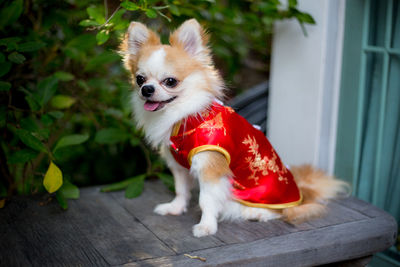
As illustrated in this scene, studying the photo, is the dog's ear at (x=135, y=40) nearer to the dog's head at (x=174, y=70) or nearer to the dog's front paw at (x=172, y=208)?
the dog's head at (x=174, y=70)

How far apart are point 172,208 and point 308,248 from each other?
650 mm

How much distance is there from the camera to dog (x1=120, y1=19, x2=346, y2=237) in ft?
5.39

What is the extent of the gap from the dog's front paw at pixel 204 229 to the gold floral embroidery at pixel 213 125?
39 centimetres

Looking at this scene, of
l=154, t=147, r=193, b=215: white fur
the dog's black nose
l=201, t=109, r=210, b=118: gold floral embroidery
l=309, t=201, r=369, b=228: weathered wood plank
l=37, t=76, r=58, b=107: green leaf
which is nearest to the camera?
the dog's black nose

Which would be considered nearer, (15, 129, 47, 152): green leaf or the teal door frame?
(15, 129, 47, 152): green leaf

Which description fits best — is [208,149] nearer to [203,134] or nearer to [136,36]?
[203,134]

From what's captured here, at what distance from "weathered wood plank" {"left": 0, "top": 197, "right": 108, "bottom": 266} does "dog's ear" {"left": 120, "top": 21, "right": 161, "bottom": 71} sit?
0.76m

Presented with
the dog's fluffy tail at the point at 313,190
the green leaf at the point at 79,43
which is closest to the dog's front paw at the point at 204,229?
the dog's fluffy tail at the point at 313,190

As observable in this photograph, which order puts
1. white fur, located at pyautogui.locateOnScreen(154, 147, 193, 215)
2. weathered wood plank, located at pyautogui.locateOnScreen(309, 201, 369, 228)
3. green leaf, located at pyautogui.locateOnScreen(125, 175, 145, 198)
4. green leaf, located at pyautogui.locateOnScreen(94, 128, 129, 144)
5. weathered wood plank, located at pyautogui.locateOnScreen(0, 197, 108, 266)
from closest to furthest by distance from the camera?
weathered wood plank, located at pyautogui.locateOnScreen(0, 197, 108, 266) < weathered wood plank, located at pyautogui.locateOnScreen(309, 201, 369, 228) < white fur, located at pyautogui.locateOnScreen(154, 147, 193, 215) < green leaf, located at pyautogui.locateOnScreen(125, 175, 145, 198) < green leaf, located at pyautogui.locateOnScreen(94, 128, 129, 144)

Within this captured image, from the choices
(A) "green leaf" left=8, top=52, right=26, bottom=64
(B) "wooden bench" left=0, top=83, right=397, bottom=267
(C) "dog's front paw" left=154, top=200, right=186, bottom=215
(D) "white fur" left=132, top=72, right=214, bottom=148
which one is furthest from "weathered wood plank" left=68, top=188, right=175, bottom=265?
(A) "green leaf" left=8, top=52, right=26, bottom=64

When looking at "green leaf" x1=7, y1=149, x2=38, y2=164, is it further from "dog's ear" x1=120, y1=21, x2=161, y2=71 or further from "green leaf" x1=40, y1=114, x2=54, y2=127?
"dog's ear" x1=120, y1=21, x2=161, y2=71

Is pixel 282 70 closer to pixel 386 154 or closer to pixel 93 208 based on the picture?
pixel 386 154

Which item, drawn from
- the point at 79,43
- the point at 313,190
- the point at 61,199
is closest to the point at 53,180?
the point at 61,199

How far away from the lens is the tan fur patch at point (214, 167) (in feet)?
5.40
